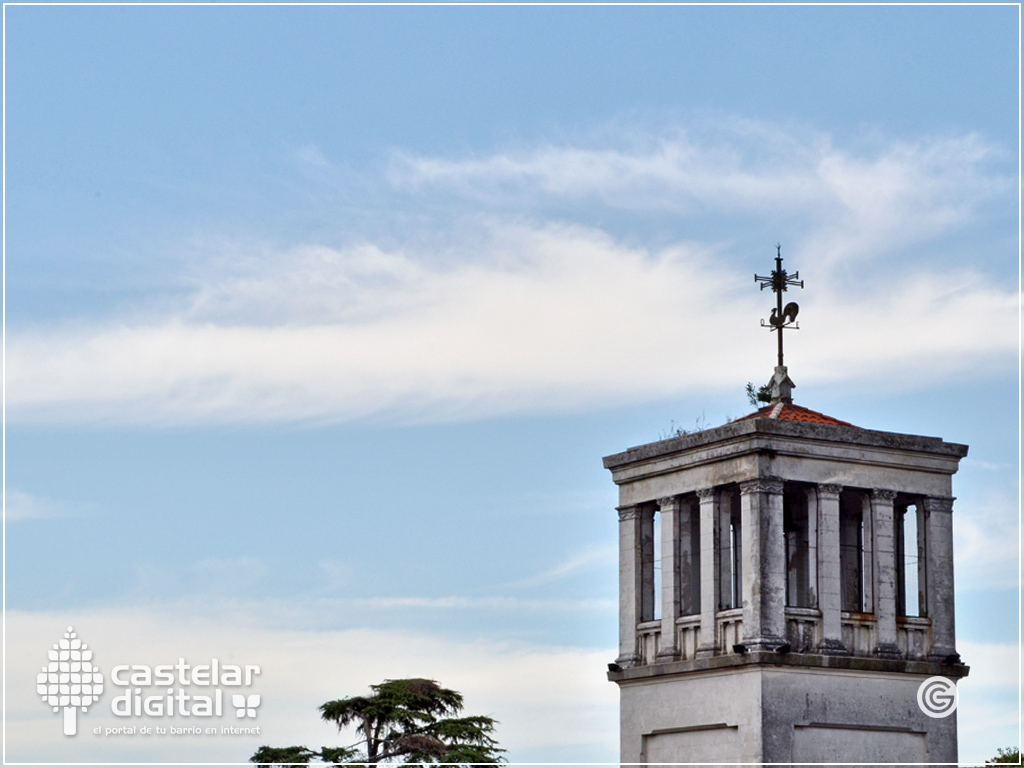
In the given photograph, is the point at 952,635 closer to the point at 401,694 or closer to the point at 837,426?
the point at 837,426

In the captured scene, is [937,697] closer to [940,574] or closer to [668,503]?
[940,574]

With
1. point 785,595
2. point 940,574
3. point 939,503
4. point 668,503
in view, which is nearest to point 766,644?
point 785,595

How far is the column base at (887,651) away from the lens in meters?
36.0

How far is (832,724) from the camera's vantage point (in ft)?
116

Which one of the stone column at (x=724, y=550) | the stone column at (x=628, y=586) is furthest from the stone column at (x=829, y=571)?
the stone column at (x=628, y=586)

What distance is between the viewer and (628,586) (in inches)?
1494

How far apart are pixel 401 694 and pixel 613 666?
16239 millimetres

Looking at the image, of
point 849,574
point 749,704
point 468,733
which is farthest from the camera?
point 468,733

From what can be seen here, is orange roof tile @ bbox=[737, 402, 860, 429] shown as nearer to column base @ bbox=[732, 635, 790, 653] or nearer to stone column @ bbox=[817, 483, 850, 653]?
stone column @ bbox=[817, 483, 850, 653]

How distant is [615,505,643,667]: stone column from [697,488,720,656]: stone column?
176 cm

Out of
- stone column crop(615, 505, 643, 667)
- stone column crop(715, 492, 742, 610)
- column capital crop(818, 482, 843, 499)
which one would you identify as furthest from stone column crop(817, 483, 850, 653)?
stone column crop(615, 505, 643, 667)

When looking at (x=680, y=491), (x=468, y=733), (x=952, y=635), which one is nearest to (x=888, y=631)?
(x=952, y=635)

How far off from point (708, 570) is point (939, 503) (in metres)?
4.32

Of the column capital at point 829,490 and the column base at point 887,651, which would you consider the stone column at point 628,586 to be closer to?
the column capital at point 829,490
